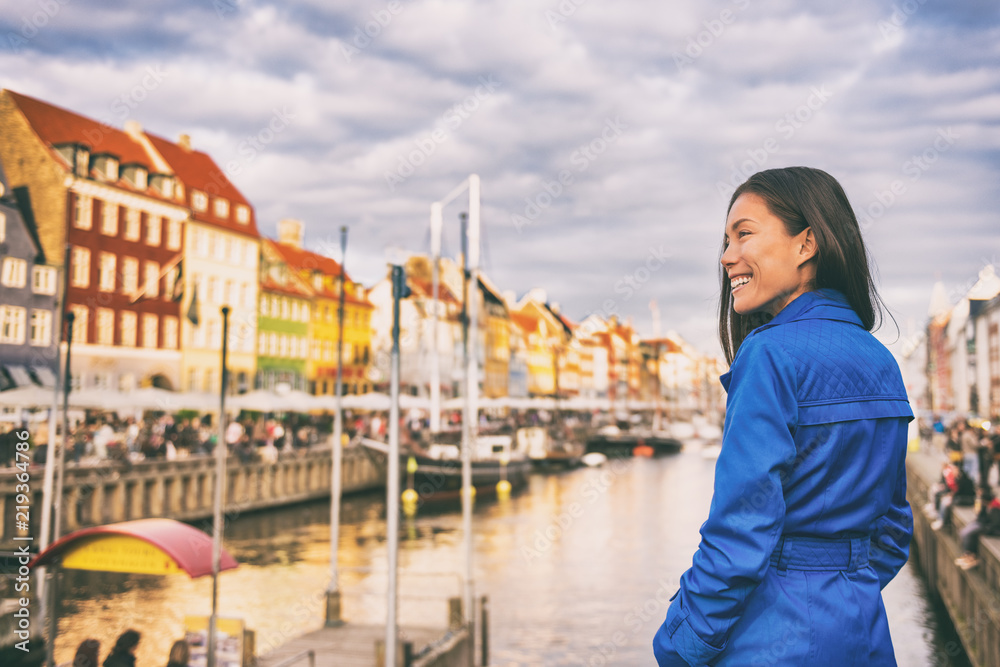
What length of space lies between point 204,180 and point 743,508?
60.9 meters

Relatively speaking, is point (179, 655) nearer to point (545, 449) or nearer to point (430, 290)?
point (545, 449)

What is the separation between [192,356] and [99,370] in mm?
8093

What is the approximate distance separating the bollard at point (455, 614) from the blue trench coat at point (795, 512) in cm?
1404

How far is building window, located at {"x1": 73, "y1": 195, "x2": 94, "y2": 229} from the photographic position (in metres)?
43.5

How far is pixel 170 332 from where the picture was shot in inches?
1966

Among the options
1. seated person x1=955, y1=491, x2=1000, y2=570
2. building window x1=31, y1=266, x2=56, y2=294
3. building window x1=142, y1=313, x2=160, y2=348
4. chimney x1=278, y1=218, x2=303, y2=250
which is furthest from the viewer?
chimney x1=278, y1=218, x2=303, y2=250

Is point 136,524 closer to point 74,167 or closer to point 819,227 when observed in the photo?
point 819,227

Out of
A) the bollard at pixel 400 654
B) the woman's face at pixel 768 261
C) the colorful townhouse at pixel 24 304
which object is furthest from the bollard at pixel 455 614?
the colorful townhouse at pixel 24 304

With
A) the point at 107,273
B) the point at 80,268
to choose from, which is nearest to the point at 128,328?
the point at 107,273

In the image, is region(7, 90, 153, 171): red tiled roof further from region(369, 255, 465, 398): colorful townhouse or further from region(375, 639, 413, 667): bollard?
region(375, 639, 413, 667): bollard

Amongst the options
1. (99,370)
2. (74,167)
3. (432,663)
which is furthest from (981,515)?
(74,167)

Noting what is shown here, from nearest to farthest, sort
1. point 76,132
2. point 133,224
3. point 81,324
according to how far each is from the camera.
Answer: point 81,324 < point 76,132 < point 133,224

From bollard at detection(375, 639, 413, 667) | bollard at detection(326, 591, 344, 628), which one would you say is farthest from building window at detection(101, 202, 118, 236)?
bollard at detection(375, 639, 413, 667)

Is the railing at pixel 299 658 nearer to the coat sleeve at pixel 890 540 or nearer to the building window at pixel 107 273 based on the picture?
the coat sleeve at pixel 890 540
